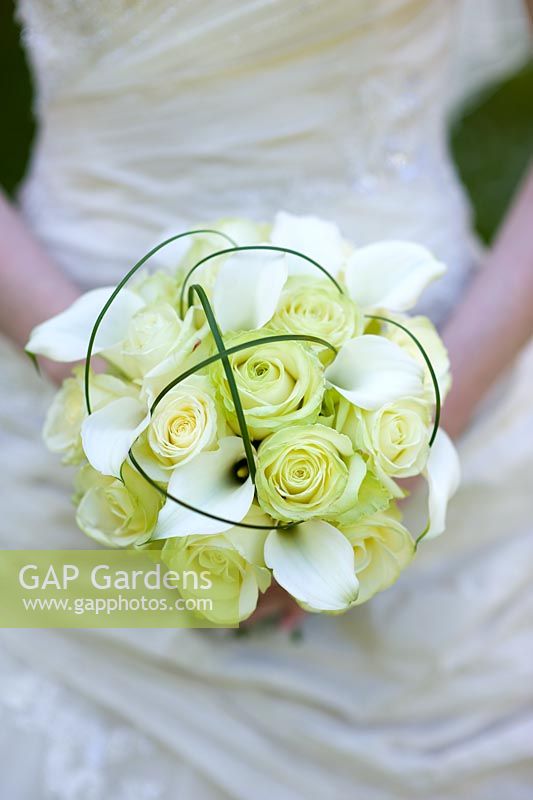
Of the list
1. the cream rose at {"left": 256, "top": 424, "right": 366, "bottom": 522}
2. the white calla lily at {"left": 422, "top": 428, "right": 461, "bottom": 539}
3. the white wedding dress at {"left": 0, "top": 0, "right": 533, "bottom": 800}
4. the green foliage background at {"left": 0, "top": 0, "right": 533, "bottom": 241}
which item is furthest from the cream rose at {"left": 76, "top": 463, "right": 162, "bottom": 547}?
the green foliage background at {"left": 0, "top": 0, "right": 533, "bottom": 241}

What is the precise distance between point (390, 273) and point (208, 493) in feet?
0.94

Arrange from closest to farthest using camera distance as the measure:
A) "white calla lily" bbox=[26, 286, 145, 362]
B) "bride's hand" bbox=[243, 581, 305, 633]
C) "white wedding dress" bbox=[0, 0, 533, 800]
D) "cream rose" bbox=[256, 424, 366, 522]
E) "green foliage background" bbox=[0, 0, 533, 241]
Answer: "cream rose" bbox=[256, 424, 366, 522] → "white calla lily" bbox=[26, 286, 145, 362] → "bride's hand" bbox=[243, 581, 305, 633] → "white wedding dress" bbox=[0, 0, 533, 800] → "green foliage background" bbox=[0, 0, 533, 241]

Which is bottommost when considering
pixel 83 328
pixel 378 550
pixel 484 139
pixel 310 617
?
pixel 484 139

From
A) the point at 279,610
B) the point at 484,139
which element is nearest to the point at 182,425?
the point at 279,610

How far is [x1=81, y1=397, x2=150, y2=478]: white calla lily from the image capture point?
0.62 m

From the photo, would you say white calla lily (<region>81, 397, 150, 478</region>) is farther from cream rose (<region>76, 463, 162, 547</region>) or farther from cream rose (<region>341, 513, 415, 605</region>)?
cream rose (<region>341, 513, 415, 605</region>)

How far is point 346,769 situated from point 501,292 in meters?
0.66

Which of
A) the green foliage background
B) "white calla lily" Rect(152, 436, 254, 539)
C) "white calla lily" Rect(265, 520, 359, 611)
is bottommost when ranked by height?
the green foliage background

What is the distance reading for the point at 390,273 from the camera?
750 millimetres

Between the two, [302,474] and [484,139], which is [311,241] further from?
[484,139]

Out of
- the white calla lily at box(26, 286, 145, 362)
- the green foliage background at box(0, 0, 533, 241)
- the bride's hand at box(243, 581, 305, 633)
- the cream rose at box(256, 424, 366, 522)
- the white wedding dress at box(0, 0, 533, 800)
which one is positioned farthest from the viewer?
the green foliage background at box(0, 0, 533, 241)

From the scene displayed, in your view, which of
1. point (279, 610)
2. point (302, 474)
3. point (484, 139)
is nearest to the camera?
point (302, 474)

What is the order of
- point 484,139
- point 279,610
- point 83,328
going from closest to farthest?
point 83,328 < point 279,610 < point 484,139

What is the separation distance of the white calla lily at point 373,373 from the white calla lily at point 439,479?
0.08 metres
